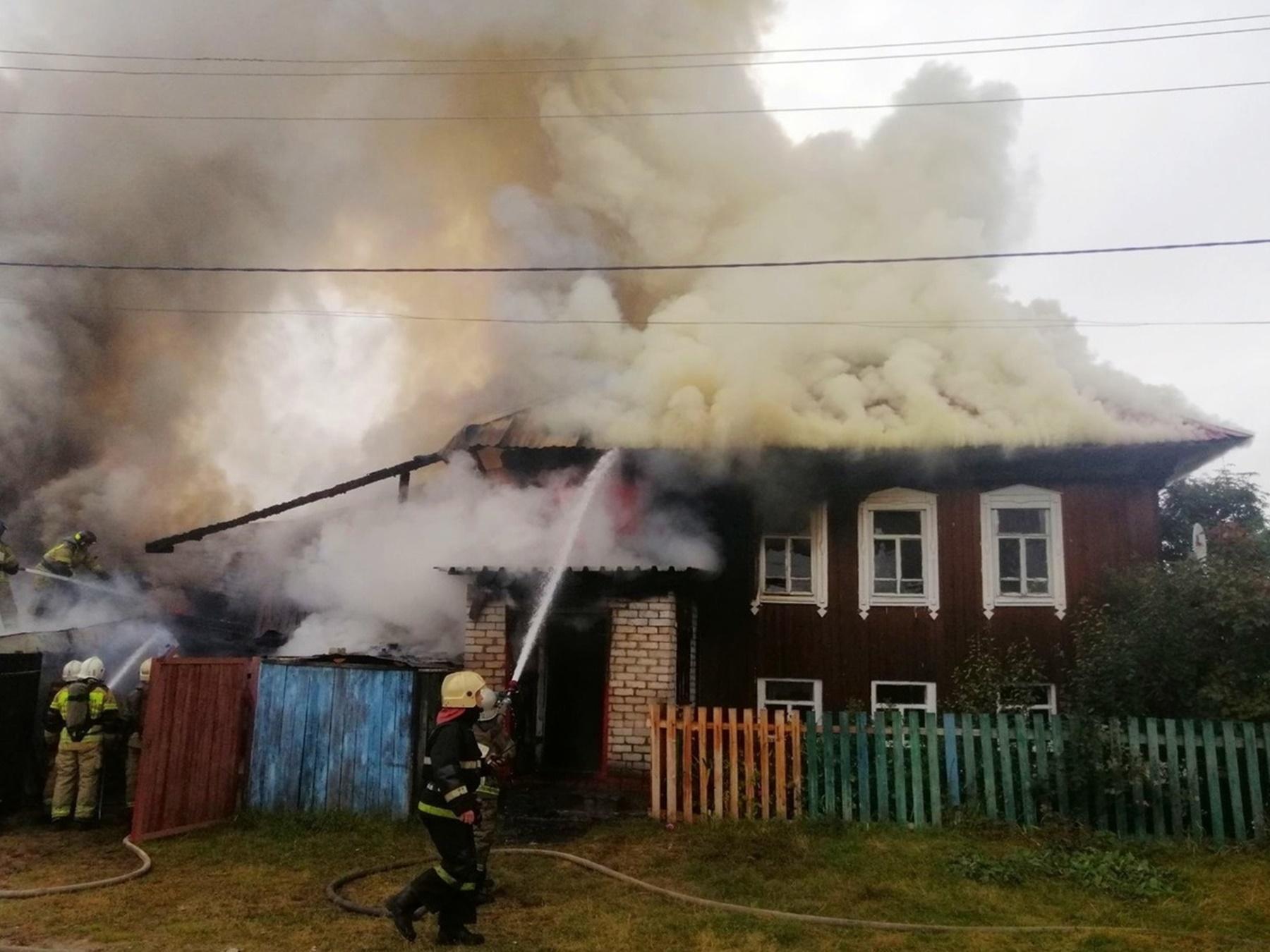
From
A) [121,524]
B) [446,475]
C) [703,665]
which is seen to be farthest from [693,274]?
[121,524]

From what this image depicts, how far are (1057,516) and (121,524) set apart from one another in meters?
17.0

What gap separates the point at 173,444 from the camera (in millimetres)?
18766

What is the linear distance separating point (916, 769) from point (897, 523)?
4689 millimetres

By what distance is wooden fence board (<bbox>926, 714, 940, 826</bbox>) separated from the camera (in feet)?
28.9

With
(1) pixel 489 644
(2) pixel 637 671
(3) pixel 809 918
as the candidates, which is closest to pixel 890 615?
(2) pixel 637 671

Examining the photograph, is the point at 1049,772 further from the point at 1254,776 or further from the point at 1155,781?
the point at 1254,776

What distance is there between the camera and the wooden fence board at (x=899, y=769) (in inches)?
350

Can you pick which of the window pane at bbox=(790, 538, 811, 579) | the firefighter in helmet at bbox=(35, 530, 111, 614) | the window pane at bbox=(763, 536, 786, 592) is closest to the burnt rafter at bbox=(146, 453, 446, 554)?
the firefighter in helmet at bbox=(35, 530, 111, 614)

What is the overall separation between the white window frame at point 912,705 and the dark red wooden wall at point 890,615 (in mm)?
67

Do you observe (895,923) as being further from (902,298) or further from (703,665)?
(902,298)

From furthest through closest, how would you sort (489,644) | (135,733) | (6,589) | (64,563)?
(64,563) → (6,589) → (489,644) → (135,733)

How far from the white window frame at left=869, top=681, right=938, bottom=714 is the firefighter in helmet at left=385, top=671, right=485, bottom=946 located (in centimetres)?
788

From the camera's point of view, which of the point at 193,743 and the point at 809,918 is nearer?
the point at 809,918

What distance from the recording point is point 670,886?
7148 millimetres
